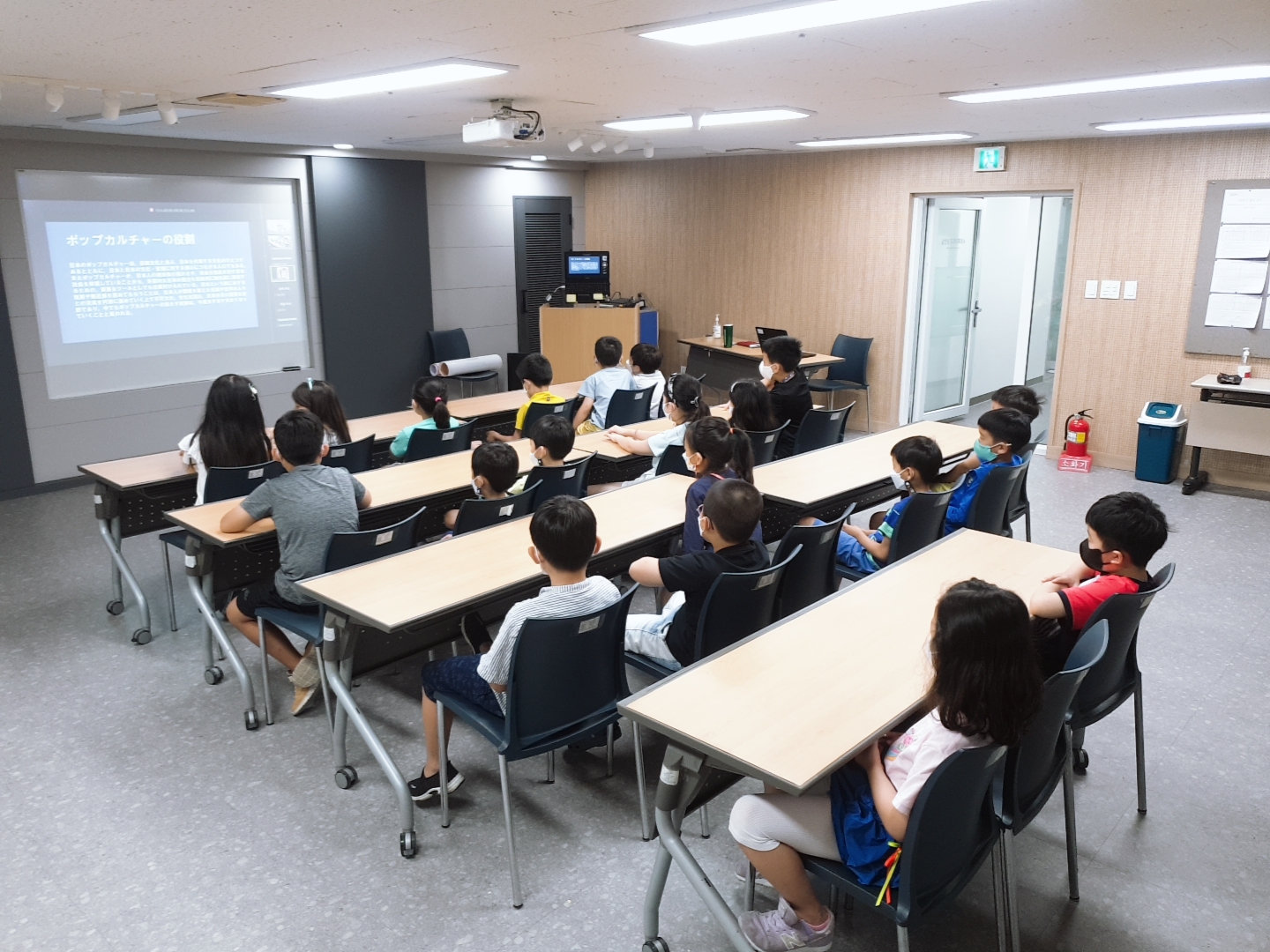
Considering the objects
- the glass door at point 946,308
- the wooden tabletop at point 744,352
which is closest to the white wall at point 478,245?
the wooden tabletop at point 744,352

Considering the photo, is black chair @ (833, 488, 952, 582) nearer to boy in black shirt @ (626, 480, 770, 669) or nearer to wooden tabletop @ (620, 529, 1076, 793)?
wooden tabletop @ (620, 529, 1076, 793)

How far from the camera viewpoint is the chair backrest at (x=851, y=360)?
855 cm

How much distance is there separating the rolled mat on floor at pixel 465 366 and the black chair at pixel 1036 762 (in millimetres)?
7295

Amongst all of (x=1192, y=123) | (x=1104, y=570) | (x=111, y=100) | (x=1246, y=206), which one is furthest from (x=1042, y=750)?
(x=1246, y=206)

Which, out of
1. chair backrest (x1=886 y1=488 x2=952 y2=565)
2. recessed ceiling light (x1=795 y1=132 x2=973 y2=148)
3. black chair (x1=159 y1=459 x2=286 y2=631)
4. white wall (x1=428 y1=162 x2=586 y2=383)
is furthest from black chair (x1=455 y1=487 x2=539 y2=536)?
white wall (x1=428 y1=162 x2=586 y2=383)

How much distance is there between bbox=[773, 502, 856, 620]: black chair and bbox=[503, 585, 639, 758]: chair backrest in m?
0.70

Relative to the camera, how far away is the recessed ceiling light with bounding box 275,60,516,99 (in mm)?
3850

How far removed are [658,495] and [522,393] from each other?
2824mm

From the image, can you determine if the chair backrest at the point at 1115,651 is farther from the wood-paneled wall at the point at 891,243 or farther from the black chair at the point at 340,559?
the wood-paneled wall at the point at 891,243

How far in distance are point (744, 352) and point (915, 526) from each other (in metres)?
5.06

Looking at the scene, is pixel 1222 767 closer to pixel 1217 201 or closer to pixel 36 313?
pixel 1217 201


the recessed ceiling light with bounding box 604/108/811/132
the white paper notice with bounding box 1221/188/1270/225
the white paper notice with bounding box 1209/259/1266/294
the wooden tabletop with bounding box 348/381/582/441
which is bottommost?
the wooden tabletop with bounding box 348/381/582/441

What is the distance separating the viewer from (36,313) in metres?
6.73

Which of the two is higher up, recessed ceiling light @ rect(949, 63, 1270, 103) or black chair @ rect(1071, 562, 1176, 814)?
recessed ceiling light @ rect(949, 63, 1270, 103)
